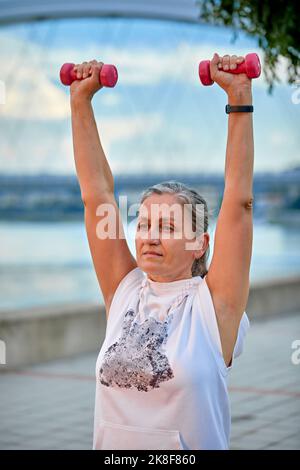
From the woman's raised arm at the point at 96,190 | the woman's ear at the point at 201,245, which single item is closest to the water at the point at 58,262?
the woman's raised arm at the point at 96,190

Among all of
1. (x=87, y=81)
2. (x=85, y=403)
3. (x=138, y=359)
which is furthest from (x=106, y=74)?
(x=85, y=403)

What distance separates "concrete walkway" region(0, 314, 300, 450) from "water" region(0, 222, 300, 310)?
1.54 metres

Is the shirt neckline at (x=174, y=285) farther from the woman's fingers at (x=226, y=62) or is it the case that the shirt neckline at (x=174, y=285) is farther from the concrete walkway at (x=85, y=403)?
the concrete walkway at (x=85, y=403)

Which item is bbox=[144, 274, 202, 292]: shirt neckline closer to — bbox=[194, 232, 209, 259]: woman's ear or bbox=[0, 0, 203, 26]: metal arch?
bbox=[194, 232, 209, 259]: woman's ear

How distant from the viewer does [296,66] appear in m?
5.73

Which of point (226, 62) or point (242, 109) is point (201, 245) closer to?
point (242, 109)

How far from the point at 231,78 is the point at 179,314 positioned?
1.98 feet

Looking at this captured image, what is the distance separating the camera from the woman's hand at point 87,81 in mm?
2717

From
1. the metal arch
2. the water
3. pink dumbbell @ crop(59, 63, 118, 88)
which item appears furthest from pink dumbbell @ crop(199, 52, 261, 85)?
the metal arch

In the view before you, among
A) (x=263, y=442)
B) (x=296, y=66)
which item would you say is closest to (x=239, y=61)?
(x=296, y=66)

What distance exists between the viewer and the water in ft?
97.9

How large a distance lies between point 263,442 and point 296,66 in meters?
2.18
